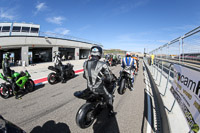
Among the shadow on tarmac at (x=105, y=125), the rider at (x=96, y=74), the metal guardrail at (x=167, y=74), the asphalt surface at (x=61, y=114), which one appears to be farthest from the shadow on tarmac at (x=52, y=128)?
A: the metal guardrail at (x=167, y=74)

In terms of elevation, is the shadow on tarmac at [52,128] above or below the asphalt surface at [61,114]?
below

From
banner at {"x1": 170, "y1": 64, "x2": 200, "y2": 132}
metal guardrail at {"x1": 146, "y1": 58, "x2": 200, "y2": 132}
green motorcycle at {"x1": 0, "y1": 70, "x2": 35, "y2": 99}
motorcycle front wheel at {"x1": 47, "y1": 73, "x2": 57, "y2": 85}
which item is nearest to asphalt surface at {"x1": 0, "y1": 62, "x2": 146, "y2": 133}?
green motorcycle at {"x1": 0, "y1": 70, "x2": 35, "y2": 99}

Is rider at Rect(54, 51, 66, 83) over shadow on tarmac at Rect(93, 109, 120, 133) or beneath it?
over

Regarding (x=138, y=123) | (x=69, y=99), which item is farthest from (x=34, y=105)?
(x=138, y=123)

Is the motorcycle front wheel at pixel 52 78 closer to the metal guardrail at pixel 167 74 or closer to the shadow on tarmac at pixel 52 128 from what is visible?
the shadow on tarmac at pixel 52 128

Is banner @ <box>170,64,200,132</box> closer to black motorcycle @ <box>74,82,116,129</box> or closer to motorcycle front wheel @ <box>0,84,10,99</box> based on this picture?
black motorcycle @ <box>74,82,116,129</box>

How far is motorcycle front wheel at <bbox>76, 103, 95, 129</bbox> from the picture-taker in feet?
7.40

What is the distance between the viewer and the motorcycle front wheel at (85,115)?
2.26m

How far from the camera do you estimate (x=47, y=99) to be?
425 centimetres

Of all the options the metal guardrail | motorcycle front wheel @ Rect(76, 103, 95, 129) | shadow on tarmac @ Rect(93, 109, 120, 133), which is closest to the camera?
motorcycle front wheel @ Rect(76, 103, 95, 129)

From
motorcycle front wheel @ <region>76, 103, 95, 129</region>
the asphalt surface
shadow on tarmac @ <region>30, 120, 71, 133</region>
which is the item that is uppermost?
motorcycle front wheel @ <region>76, 103, 95, 129</region>

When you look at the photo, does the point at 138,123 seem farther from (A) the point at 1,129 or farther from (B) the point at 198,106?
(A) the point at 1,129

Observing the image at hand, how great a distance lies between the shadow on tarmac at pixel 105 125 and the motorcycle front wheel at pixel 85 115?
0.22 meters

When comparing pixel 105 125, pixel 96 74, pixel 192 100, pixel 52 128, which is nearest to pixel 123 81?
pixel 105 125
